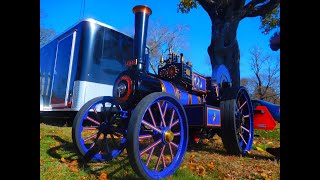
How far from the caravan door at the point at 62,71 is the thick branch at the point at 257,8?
6096 millimetres

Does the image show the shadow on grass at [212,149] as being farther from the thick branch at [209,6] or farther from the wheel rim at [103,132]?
the thick branch at [209,6]

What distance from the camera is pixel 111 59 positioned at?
5.85 m

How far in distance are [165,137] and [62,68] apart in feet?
12.9

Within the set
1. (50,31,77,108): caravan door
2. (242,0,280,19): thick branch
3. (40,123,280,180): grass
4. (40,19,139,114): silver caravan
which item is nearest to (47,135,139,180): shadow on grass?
(40,123,280,180): grass

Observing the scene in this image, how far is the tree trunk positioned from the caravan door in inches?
188

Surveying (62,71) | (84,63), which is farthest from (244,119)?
(62,71)

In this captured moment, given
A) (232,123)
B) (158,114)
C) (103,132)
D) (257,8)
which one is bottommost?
(103,132)

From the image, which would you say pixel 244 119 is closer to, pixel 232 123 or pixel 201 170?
pixel 232 123

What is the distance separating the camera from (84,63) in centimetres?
537

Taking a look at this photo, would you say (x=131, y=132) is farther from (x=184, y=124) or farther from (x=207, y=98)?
(x=207, y=98)

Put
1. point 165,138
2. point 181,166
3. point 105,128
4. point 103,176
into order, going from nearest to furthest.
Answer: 1. point 103,176
2. point 165,138
3. point 181,166
4. point 105,128

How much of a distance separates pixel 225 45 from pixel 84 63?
5327 mm

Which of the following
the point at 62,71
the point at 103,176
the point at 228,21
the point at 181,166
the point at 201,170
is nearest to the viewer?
the point at 103,176
